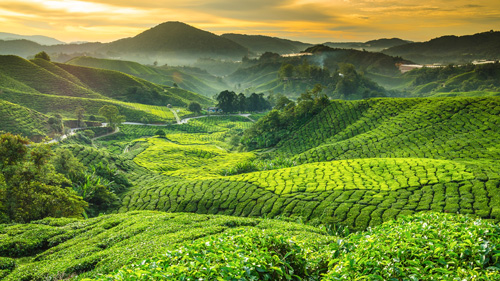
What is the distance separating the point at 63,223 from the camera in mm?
18312

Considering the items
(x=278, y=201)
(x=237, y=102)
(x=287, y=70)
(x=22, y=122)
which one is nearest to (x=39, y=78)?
(x=22, y=122)

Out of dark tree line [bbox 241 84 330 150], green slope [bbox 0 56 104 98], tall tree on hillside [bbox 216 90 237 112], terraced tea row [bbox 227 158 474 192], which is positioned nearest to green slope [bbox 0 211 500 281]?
terraced tea row [bbox 227 158 474 192]

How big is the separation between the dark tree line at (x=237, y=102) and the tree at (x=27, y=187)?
8638cm

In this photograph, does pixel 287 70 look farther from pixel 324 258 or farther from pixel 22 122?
pixel 324 258

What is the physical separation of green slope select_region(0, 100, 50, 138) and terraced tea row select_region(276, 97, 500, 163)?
52.7 metres

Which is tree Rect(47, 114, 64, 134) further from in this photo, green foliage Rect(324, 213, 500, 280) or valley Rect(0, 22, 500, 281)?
green foliage Rect(324, 213, 500, 280)

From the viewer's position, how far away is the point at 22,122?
61.6 m

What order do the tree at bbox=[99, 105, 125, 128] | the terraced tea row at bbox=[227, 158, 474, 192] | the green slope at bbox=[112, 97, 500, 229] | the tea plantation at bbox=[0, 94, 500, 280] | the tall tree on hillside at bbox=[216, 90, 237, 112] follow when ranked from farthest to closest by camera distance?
the tall tree on hillside at bbox=[216, 90, 237, 112], the tree at bbox=[99, 105, 125, 128], the terraced tea row at bbox=[227, 158, 474, 192], the green slope at bbox=[112, 97, 500, 229], the tea plantation at bbox=[0, 94, 500, 280]

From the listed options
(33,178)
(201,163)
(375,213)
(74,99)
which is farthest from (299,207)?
(74,99)

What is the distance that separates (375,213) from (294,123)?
40275 mm

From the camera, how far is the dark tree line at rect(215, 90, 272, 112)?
106812mm

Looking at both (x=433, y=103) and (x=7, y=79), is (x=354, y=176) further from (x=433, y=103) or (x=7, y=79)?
(x=7, y=79)

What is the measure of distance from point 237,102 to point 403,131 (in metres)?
74.4

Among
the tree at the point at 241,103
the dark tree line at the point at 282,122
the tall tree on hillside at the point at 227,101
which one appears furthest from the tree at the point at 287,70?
the dark tree line at the point at 282,122
